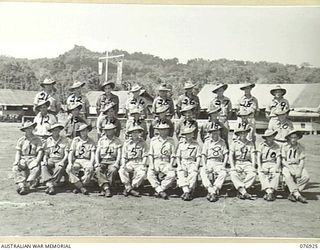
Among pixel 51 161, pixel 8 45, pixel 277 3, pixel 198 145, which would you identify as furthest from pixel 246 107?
pixel 8 45

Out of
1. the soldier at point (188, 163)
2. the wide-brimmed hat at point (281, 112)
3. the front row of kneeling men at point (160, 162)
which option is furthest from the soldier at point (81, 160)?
the wide-brimmed hat at point (281, 112)

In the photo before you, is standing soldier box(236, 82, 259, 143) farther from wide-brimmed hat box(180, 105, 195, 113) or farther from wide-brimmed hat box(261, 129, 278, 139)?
wide-brimmed hat box(180, 105, 195, 113)

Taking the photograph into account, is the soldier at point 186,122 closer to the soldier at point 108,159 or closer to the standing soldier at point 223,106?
the standing soldier at point 223,106

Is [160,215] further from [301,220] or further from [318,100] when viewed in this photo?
[318,100]

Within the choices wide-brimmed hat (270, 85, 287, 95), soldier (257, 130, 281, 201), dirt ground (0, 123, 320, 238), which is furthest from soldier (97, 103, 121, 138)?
wide-brimmed hat (270, 85, 287, 95)

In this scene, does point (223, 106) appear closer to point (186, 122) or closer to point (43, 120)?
point (186, 122)
